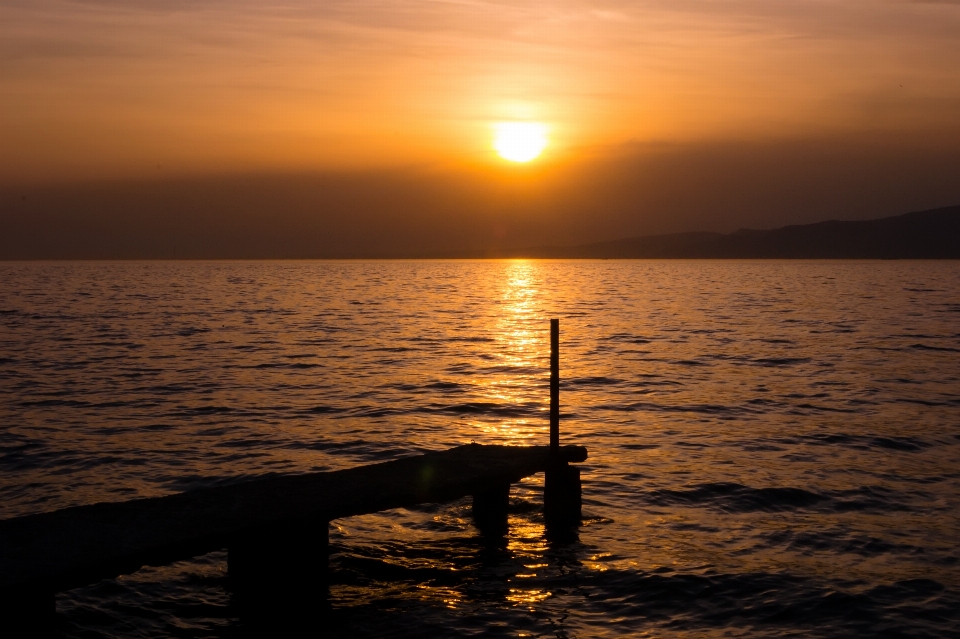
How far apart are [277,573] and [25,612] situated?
9.24ft

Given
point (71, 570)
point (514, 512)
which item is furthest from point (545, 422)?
point (71, 570)

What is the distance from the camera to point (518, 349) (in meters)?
40.7

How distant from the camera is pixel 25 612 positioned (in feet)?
27.3

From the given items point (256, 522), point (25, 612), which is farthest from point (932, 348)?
point (25, 612)

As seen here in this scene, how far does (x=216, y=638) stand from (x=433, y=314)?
5430 cm

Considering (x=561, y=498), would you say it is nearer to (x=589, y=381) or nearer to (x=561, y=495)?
(x=561, y=495)

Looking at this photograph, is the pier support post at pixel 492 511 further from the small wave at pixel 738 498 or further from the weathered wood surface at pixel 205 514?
the small wave at pixel 738 498

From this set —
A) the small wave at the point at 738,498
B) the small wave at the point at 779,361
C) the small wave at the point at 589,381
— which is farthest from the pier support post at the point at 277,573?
the small wave at the point at 779,361

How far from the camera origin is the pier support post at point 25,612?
8117 millimetres

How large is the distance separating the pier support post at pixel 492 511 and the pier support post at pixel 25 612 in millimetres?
6060

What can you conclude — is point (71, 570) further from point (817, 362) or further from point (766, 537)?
point (817, 362)

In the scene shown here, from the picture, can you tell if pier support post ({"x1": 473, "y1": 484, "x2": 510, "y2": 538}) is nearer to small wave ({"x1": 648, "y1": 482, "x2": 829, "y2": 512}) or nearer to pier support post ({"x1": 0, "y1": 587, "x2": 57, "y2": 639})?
small wave ({"x1": 648, "y1": 482, "x2": 829, "y2": 512})

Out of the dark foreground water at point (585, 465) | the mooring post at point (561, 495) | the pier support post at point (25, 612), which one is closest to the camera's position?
the pier support post at point (25, 612)

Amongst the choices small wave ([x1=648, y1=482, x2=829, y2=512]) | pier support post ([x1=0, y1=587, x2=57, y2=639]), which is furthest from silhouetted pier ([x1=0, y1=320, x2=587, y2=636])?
small wave ([x1=648, y1=482, x2=829, y2=512])
